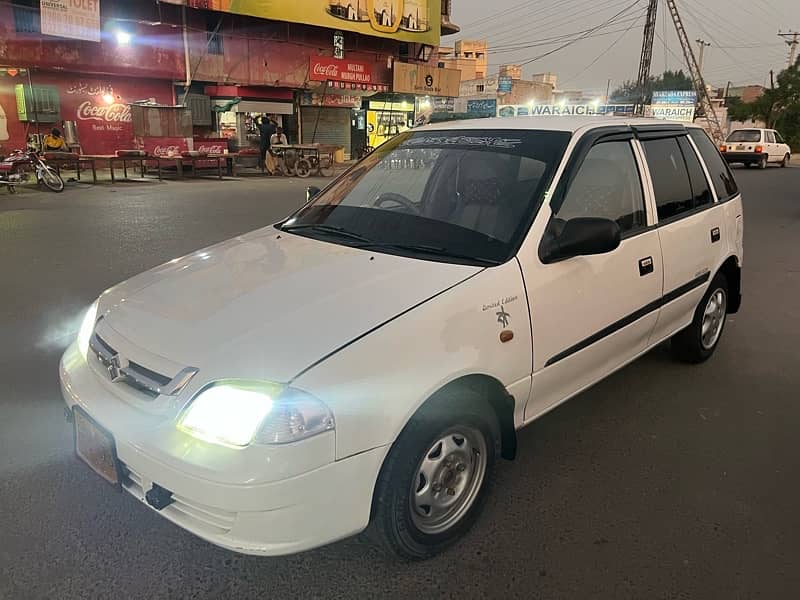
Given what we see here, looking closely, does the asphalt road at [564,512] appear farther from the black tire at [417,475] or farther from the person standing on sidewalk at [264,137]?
the person standing on sidewalk at [264,137]

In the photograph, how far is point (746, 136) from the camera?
89.6 ft

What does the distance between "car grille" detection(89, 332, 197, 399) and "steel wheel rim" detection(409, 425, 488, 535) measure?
→ 90 cm

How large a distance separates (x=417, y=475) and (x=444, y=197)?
1.51 metres

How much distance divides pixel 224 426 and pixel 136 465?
41 centimetres

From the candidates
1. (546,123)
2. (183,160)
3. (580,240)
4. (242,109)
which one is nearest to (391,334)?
(580,240)

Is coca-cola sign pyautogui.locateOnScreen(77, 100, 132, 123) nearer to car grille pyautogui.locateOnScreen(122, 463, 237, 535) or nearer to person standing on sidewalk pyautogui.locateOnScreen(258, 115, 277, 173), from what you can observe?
person standing on sidewalk pyautogui.locateOnScreen(258, 115, 277, 173)

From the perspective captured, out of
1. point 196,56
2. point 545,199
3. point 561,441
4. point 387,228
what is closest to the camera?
point 545,199

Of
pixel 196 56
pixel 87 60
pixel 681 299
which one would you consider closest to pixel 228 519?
pixel 681 299

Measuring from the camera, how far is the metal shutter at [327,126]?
27.6 metres

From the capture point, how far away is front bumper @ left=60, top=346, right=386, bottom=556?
193 centimetres

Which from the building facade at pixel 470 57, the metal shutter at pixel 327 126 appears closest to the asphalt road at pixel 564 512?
the metal shutter at pixel 327 126

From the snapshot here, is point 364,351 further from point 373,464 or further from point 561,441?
point 561,441

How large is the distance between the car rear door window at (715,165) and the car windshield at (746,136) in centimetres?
2668

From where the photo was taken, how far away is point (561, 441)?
341 cm
